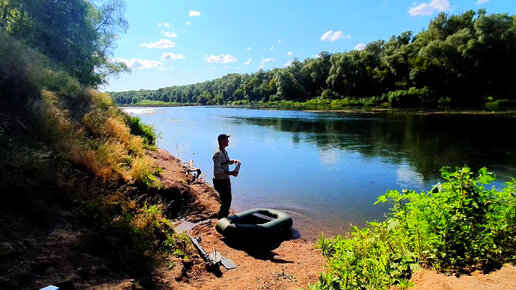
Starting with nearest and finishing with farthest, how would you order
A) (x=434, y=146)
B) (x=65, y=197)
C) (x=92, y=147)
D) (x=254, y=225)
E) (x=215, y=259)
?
1. (x=65, y=197)
2. (x=215, y=259)
3. (x=254, y=225)
4. (x=92, y=147)
5. (x=434, y=146)

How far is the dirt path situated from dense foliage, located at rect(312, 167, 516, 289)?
0.88 ft

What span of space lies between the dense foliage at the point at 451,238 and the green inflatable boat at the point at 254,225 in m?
2.94

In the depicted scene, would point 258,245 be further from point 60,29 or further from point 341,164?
point 60,29

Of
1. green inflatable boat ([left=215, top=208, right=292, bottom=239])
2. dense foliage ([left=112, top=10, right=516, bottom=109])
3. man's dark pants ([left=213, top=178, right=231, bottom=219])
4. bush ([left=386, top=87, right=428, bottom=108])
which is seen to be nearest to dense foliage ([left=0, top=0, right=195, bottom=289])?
green inflatable boat ([left=215, top=208, right=292, bottom=239])

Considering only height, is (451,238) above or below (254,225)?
above

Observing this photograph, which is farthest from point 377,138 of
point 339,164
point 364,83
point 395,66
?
point 364,83

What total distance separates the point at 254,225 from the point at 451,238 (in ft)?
13.8

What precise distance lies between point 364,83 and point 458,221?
84.7 metres

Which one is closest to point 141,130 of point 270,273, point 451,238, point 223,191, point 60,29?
point 60,29

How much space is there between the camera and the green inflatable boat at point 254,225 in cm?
Result: 691

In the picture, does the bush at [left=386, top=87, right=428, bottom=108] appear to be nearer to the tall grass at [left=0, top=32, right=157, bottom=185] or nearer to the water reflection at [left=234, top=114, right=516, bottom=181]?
the water reflection at [left=234, top=114, right=516, bottom=181]

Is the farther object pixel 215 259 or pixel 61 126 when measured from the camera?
pixel 61 126

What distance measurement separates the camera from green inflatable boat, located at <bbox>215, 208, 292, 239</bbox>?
6914 millimetres

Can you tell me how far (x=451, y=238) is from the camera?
12.6 feet
